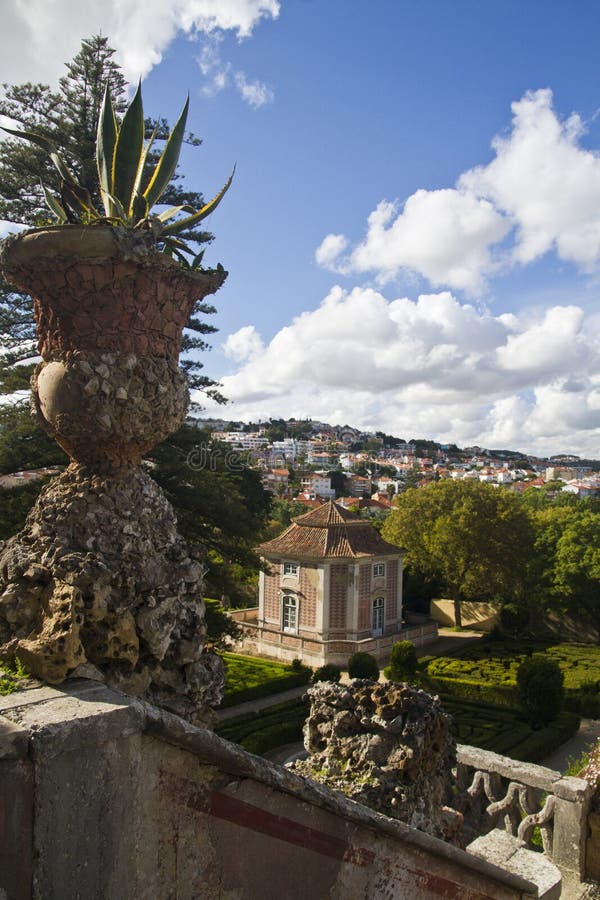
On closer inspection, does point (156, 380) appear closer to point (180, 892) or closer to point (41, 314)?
point (41, 314)

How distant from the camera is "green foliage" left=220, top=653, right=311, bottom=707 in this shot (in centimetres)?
2088

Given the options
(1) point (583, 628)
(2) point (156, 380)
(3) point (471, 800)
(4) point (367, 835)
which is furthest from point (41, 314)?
(1) point (583, 628)

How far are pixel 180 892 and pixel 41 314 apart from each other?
9.08 feet

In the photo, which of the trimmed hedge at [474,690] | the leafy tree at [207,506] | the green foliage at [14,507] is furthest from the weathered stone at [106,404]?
the trimmed hedge at [474,690]

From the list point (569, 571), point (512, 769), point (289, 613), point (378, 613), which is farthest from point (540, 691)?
point (569, 571)

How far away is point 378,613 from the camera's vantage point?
1146 inches

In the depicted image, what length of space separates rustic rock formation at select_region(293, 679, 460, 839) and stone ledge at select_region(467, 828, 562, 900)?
0.29 m

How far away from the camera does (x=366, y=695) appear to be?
5.62 m

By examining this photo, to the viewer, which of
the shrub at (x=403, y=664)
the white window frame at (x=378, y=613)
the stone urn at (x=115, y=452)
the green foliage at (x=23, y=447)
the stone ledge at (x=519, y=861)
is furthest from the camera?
the white window frame at (x=378, y=613)

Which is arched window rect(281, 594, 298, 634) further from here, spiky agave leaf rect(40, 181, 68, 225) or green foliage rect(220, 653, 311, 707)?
spiky agave leaf rect(40, 181, 68, 225)

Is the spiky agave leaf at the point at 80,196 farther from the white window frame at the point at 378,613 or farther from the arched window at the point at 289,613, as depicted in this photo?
the white window frame at the point at 378,613

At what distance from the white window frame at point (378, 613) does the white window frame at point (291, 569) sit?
3558 mm

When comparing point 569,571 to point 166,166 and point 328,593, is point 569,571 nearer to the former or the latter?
point 328,593

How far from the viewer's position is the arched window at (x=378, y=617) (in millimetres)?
28812
